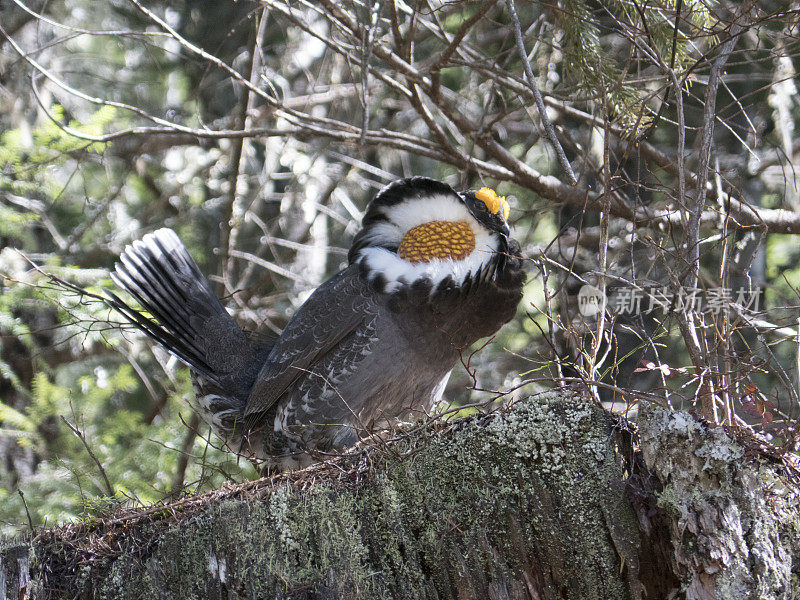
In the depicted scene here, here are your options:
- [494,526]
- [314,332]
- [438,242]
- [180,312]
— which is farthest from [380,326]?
[494,526]

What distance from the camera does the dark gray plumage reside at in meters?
3.89

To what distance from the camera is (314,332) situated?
4129 millimetres

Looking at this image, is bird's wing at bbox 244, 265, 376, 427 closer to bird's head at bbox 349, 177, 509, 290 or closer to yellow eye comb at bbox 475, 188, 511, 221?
bird's head at bbox 349, 177, 509, 290

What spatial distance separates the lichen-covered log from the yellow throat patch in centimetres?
156

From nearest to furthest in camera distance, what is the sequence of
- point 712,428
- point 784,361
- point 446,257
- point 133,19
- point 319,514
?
point 712,428 → point 319,514 → point 446,257 → point 784,361 → point 133,19

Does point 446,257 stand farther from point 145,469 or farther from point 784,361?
point 784,361

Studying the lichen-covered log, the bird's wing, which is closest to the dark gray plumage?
the bird's wing

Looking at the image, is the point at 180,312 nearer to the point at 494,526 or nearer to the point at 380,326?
the point at 380,326

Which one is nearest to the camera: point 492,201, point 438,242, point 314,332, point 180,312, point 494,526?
point 494,526

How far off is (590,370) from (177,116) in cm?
580

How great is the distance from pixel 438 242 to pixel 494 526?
6.34ft

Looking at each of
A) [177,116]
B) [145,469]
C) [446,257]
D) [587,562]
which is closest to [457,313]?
[446,257]

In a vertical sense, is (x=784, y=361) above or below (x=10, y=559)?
above

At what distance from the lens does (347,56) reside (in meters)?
4.05
